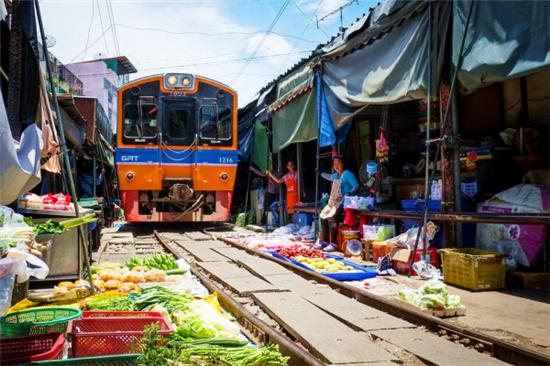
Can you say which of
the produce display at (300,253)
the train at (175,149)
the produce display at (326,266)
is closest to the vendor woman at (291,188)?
the train at (175,149)

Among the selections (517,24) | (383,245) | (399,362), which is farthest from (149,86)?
(399,362)

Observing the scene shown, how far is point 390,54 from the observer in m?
7.45

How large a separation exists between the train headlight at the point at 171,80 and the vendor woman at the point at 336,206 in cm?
539

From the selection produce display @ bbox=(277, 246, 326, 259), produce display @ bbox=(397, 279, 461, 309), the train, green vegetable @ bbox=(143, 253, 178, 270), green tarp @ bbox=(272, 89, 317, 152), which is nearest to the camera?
produce display @ bbox=(397, 279, 461, 309)

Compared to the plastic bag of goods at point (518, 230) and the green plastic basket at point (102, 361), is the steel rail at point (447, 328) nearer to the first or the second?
the plastic bag of goods at point (518, 230)

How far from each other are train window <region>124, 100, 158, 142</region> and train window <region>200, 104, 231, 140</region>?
124 centimetres

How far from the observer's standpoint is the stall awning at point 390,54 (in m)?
6.52

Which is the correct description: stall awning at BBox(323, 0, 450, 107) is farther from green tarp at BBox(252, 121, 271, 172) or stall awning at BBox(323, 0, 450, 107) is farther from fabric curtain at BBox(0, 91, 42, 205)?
green tarp at BBox(252, 121, 271, 172)

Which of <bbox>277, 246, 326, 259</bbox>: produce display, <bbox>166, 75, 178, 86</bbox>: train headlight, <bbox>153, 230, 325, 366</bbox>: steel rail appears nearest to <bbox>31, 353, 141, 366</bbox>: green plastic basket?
<bbox>153, 230, 325, 366</bbox>: steel rail

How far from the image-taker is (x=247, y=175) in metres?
18.6

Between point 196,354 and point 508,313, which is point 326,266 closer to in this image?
point 508,313

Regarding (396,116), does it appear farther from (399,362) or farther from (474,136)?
(399,362)

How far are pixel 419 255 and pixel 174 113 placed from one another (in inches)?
321

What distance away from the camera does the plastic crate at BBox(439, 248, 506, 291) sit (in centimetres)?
545
